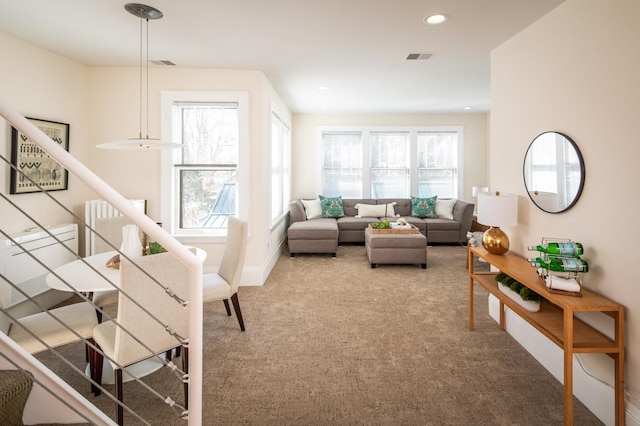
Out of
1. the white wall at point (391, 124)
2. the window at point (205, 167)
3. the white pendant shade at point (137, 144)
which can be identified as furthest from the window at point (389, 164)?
the white pendant shade at point (137, 144)

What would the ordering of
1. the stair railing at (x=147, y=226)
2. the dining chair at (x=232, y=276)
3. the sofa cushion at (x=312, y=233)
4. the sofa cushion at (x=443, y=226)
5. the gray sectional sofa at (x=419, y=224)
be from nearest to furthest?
the stair railing at (x=147, y=226)
the dining chair at (x=232, y=276)
the sofa cushion at (x=312, y=233)
the gray sectional sofa at (x=419, y=224)
the sofa cushion at (x=443, y=226)

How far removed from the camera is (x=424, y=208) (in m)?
7.20

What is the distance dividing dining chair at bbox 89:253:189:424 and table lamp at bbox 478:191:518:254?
2.22m

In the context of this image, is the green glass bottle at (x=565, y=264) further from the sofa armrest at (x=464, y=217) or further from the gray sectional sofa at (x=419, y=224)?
the sofa armrest at (x=464, y=217)

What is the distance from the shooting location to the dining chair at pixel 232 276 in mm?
3031

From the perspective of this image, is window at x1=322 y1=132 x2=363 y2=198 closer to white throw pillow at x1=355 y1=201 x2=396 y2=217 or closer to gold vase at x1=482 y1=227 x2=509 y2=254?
white throw pillow at x1=355 y1=201 x2=396 y2=217

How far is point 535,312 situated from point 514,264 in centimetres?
41

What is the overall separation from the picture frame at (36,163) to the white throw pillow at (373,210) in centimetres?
481

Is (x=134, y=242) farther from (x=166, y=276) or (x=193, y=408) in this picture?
(x=193, y=408)

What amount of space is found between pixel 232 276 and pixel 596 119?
2.77m

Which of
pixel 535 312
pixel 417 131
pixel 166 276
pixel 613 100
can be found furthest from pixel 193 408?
pixel 417 131

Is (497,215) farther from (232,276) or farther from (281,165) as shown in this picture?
(281,165)

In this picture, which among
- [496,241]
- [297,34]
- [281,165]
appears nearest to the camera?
[496,241]

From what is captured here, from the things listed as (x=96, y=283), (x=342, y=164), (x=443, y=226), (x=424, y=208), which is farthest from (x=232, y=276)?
(x=342, y=164)
